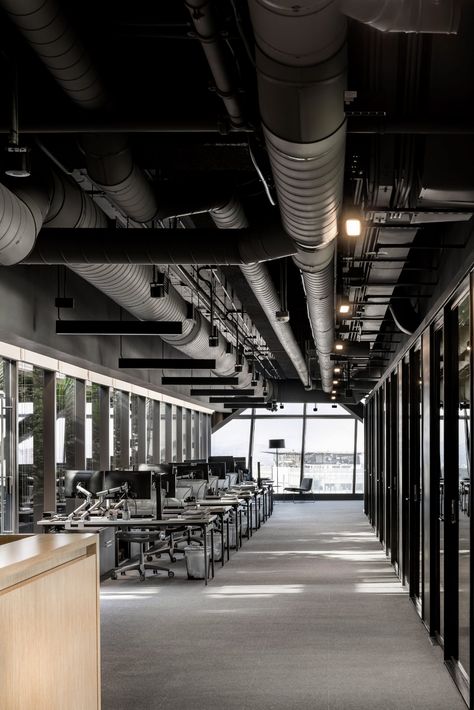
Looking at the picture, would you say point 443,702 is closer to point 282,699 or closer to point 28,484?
point 282,699

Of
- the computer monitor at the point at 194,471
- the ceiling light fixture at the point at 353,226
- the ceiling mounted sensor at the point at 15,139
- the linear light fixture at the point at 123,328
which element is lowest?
the computer monitor at the point at 194,471

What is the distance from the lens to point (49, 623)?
3.46 m

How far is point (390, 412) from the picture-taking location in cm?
1320

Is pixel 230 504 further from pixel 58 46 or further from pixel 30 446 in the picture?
pixel 58 46

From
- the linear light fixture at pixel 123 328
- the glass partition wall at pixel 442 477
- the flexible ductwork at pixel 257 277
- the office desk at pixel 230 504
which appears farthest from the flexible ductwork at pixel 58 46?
the office desk at pixel 230 504

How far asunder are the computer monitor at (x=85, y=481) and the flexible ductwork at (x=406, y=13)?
8.49 metres

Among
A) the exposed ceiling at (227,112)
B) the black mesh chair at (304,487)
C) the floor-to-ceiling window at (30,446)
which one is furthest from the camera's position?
the black mesh chair at (304,487)

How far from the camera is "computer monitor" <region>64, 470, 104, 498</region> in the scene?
34.5ft

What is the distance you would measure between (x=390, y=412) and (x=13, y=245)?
29.2 feet

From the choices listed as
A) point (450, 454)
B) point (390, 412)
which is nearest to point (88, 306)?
point (390, 412)

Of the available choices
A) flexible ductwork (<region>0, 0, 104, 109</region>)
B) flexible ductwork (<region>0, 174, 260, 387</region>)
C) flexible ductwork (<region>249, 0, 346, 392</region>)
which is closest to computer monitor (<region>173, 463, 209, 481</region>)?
flexible ductwork (<region>0, 174, 260, 387</region>)

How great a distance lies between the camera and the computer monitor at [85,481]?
10.5 meters

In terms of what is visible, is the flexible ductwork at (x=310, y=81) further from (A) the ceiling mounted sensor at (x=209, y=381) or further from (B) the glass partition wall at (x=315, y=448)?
(B) the glass partition wall at (x=315, y=448)

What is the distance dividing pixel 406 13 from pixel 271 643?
5.83m
